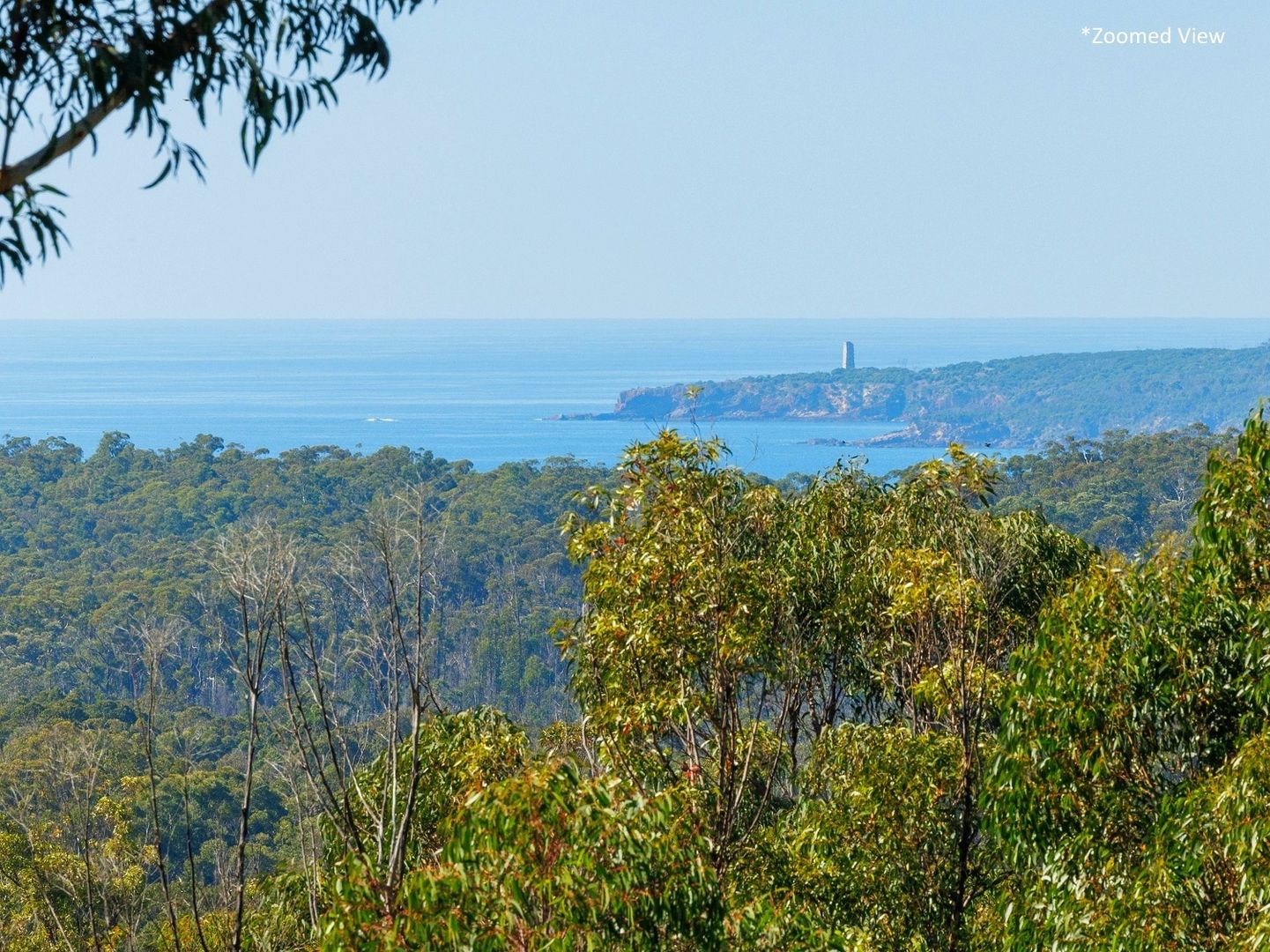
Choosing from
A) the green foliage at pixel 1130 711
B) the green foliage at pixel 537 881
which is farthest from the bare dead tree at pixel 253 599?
the green foliage at pixel 1130 711

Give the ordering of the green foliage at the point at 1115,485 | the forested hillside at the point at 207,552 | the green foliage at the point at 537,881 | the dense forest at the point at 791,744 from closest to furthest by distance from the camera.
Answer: the green foliage at the point at 537,881, the dense forest at the point at 791,744, the forested hillside at the point at 207,552, the green foliage at the point at 1115,485

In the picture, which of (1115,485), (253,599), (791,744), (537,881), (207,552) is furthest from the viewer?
(1115,485)

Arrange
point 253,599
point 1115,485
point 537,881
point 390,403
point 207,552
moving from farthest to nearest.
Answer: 1. point 390,403
2. point 1115,485
3. point 207,552
4. point 253,599
5. point 537,881

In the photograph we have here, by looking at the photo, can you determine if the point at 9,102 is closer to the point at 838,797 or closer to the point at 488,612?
the point at 838,797

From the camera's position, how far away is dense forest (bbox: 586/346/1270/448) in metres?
113

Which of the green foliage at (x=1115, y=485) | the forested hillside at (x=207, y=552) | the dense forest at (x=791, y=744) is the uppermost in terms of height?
the dense forest at (x=791, y=744)

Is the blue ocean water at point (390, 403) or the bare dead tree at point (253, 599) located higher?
the bare dead tree at point (253, 599)

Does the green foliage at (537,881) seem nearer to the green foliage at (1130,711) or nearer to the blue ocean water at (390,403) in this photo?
the green foliage at (1130,711)

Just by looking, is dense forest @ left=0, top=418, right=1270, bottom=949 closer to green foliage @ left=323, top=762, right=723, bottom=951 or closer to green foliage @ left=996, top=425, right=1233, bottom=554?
green foliage @ left=323, top=762, right=723, bottom=951

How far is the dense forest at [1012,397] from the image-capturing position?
113m

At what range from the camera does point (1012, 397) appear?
387 ft

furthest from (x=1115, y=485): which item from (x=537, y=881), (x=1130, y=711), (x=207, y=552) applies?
(x=537, y=881)

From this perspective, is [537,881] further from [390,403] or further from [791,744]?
[390,403]

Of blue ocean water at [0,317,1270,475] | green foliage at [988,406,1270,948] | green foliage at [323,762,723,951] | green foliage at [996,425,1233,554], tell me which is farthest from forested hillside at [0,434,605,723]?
green foliage at [323,762,723,951]
